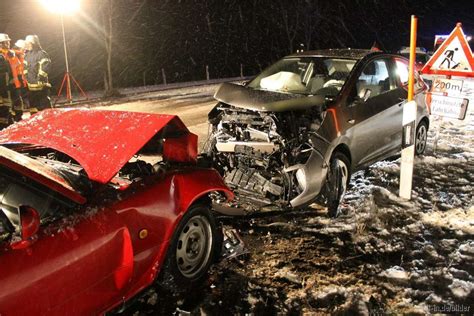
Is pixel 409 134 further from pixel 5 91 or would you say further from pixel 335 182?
pixel 5 91

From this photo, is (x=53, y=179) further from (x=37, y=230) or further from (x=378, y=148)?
(x=378, y=148)

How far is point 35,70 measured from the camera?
33.9ft

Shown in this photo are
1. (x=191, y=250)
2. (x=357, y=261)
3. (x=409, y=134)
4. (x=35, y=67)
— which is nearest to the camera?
(x=191, y=250)

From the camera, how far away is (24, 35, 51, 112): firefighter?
1023 centimetres

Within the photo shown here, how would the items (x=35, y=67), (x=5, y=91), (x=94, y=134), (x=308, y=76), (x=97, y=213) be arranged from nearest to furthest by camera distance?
(x=97, y=213), (x=94, y=134), (x=308, y=76), (x=5, y=91), (x=35, y=67)

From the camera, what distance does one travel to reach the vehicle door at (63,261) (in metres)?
2.28

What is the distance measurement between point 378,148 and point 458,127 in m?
4.85

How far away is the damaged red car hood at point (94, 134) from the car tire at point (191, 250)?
748 mm

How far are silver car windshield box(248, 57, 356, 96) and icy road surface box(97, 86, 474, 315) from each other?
1.46 metres

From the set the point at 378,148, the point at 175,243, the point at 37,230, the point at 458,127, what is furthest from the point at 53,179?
the point at 458,127

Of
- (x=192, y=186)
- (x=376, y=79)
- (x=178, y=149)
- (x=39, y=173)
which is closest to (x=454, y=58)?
(x=376, y=79)

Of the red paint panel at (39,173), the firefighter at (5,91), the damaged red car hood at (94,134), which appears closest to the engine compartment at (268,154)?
the damaged red car hood at (94,134)

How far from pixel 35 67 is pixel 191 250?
848 centimetres

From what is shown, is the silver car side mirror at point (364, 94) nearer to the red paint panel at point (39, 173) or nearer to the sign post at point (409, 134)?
the sign post at point (409, 134)
